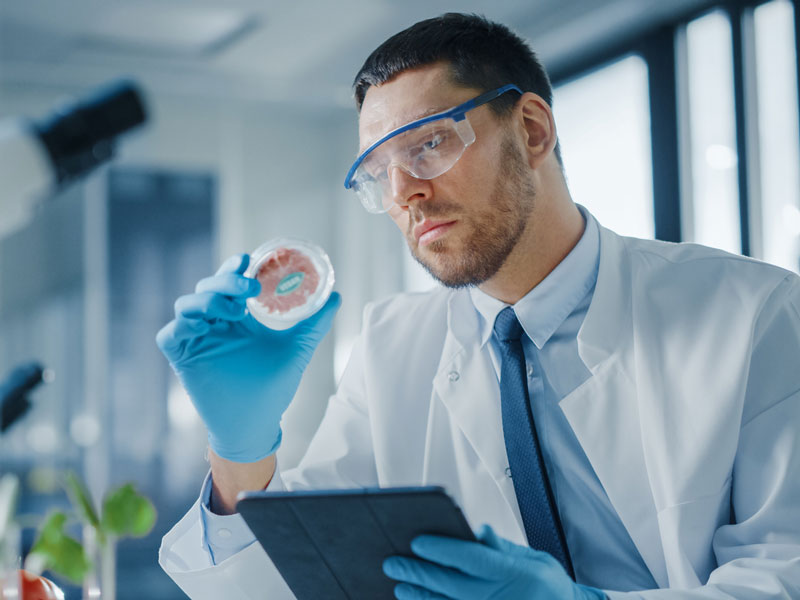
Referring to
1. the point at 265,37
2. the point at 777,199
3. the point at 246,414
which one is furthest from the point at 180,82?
the point at 246,414

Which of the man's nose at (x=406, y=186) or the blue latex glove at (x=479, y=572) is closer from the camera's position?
the blue latex glove at (x=479, y=572)

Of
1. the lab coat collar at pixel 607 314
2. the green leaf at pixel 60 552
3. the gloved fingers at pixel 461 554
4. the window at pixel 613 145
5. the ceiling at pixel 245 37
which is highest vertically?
the ceiling at pixel 245 37

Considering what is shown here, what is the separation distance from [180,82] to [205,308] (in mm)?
3470

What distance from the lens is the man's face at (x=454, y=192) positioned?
1.44 meters

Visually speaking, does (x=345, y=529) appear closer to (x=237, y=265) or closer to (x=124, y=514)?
(x=237, y=265)

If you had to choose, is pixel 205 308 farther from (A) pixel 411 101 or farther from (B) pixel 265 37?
(B) pixel 265 37

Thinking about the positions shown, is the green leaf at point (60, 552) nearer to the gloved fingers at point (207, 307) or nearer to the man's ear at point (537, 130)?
the gloved fingers at point (207, 307)

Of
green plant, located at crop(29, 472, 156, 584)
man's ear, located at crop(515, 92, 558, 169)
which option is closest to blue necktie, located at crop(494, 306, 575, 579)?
man's ear, located at crop(515, 92, 558, 169)

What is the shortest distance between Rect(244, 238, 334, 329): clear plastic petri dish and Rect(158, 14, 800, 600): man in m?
0.05

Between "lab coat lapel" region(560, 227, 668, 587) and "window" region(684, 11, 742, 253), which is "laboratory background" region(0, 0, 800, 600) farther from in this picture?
"lab coat lapel" region(560, 227, 668, 587)

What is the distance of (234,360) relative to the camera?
135cm

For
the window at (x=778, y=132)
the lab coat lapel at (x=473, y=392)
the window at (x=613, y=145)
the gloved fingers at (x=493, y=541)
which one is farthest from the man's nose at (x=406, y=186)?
the window at (x=613, y=145)

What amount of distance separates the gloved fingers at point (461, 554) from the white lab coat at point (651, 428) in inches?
6.9

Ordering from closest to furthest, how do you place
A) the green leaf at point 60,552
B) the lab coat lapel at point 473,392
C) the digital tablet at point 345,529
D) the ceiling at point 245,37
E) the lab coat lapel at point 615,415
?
1. the digital tablet at point 345,529
2. the lab coat lapel at point 615,415
3. the lab coat lapel at point 473,392
4. the green leaf at point 60,552
5. the ceiling at point 245,37
